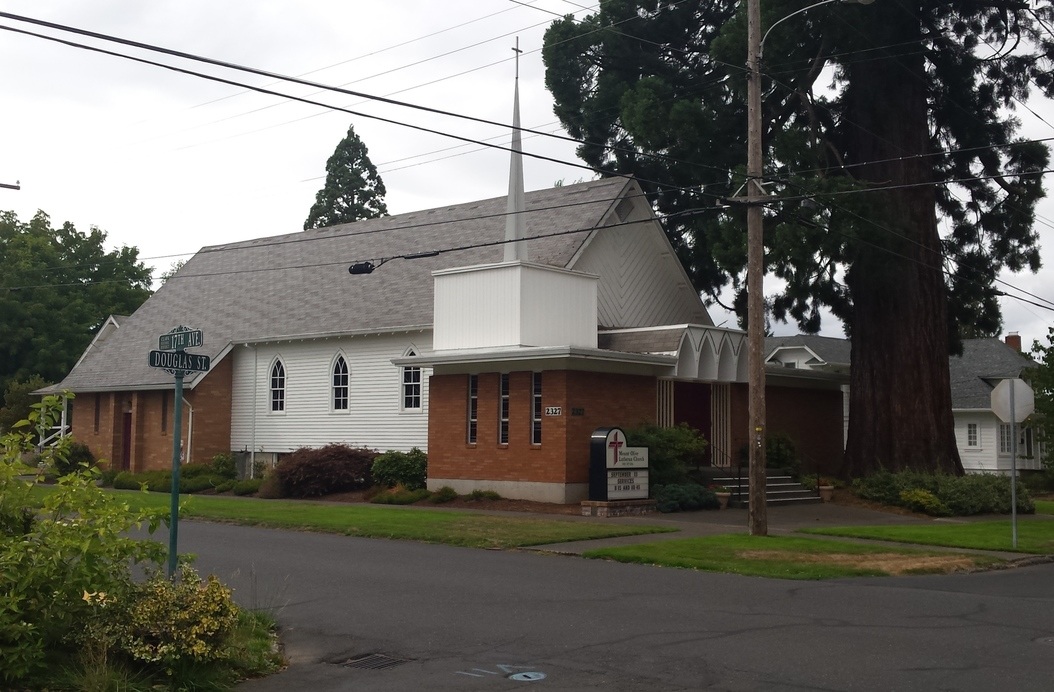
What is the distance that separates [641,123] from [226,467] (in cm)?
1675

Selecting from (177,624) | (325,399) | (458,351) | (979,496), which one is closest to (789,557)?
(177,624)

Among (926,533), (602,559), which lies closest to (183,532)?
(602,559)

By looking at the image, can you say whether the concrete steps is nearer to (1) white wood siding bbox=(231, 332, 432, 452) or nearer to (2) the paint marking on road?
(1) white wood siding bbox=(231, 332, 432, 452)

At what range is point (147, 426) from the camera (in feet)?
124

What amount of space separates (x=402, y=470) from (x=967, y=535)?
14.1 metres

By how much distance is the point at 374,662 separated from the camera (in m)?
9.91

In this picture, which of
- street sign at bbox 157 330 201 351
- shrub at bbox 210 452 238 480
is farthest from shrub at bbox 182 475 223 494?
street sign at bbox 157 330 201 351

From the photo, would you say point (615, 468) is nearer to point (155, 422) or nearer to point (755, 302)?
point (755, 302)

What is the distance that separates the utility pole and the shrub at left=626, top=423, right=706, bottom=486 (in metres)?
5.92

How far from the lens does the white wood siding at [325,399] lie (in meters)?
31.8

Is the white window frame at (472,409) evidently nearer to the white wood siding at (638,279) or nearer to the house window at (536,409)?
the house window at (536,409)

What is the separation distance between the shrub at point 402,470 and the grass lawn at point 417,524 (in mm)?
2957

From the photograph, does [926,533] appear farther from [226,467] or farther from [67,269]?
[67,269]

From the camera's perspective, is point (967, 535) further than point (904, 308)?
No
